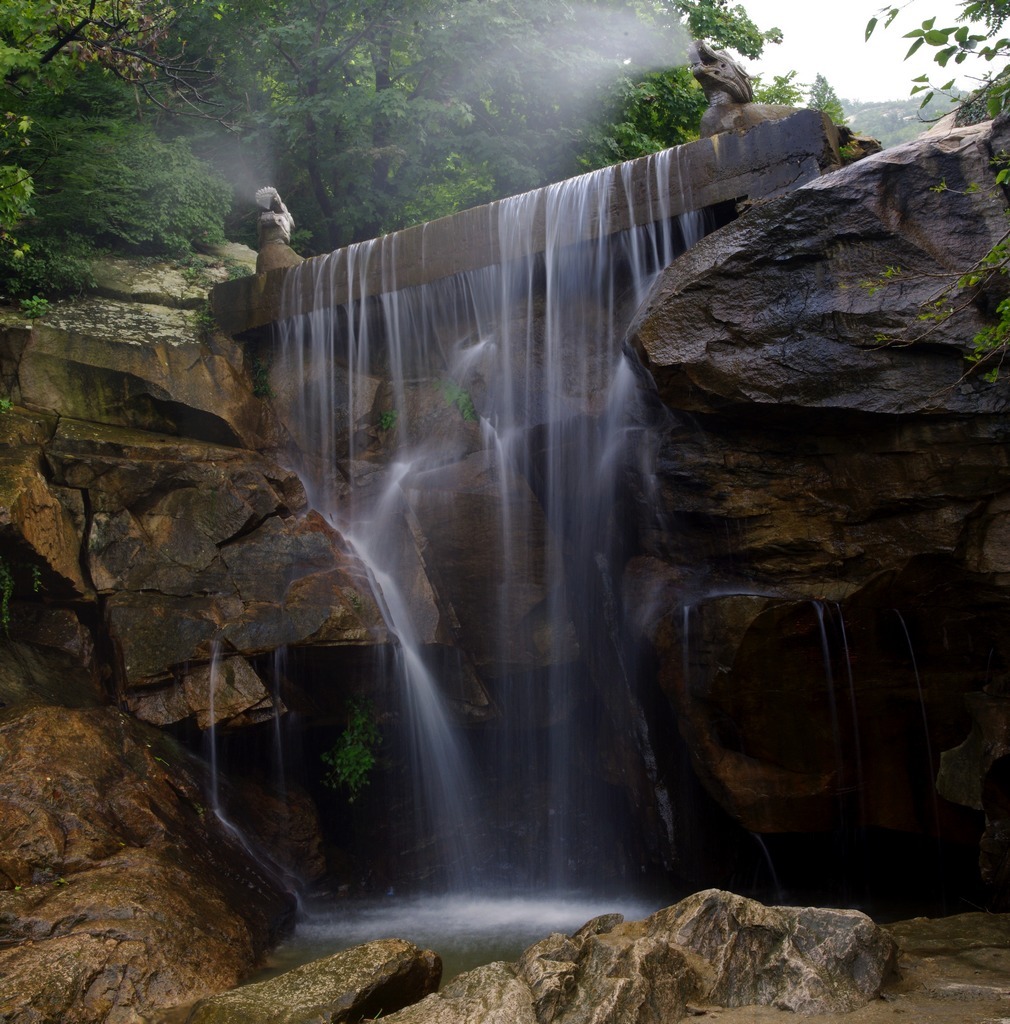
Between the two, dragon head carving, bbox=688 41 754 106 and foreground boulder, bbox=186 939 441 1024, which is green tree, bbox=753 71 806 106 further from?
foreground boulder, bbox=186 939 441 1024

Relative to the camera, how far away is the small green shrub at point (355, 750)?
1000cm

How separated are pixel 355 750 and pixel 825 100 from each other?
31807 mm

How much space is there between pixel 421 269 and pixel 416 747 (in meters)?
5.86

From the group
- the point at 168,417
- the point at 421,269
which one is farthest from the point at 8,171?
the point at 421,269

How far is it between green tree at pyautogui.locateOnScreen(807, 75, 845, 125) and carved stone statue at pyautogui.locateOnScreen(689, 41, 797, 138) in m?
6.96

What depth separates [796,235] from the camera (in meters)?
7.78

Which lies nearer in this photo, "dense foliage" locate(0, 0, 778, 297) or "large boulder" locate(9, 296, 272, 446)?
"large boulder" locate(9, 296, 272, 446)

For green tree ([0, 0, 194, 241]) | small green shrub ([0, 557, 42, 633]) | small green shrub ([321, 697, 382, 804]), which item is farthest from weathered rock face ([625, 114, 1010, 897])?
green tree ([0, 0, 194, 241])

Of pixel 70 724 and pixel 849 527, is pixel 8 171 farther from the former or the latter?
pixel 849 527

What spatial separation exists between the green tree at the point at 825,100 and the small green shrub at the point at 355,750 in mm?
12942

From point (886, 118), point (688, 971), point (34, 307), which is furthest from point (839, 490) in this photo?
point (886, 118)

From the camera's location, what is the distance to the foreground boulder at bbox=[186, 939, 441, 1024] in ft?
16.2

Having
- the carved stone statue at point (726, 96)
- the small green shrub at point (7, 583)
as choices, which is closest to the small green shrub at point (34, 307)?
the small green shrub at point (7, 583)

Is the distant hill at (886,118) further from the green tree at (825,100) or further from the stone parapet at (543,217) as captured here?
the stone parapet at (543,217)
